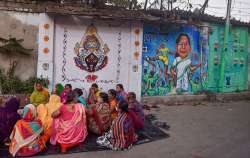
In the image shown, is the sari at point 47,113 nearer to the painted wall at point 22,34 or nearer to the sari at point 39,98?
the sari at point 39,98

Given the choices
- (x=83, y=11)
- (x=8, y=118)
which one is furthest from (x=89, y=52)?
(x=8, y=118)

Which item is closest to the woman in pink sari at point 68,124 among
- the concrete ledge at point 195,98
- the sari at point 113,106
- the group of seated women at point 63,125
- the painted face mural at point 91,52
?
the group of seated women at point 63,125

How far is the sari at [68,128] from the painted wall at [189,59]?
215 inches

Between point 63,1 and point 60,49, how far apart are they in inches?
67.5

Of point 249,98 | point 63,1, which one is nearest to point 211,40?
point 249,98

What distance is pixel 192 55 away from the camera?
524 inches

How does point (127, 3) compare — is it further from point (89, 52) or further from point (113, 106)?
point (113, 106)

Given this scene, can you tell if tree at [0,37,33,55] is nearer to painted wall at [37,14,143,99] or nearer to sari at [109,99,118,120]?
painted wall at [37,14,143,99]

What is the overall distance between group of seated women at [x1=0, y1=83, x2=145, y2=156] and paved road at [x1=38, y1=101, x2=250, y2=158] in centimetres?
36

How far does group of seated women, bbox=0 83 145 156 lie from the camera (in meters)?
6.45

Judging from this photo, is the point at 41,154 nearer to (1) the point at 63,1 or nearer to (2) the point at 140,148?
(2) the point at 140,148

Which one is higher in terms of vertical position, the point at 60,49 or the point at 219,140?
the point at 60,49

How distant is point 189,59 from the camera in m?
13.2

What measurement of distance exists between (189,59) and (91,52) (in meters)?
4.16
